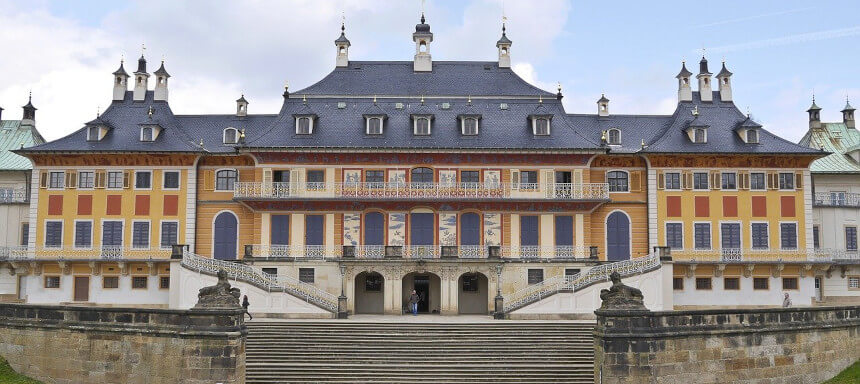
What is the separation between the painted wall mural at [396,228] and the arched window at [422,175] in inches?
88.5

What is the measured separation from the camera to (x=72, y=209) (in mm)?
52719

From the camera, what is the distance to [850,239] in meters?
58.1

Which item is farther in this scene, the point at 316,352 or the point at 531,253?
the point at 531,253

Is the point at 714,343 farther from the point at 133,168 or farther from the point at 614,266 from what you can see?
the point at 133,168

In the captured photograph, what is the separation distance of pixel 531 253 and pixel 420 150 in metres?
8.64

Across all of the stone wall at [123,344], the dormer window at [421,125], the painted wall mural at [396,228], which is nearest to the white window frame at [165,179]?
the painted wall mural at [396,228]

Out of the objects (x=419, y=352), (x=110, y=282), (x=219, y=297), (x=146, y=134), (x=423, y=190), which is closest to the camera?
(x=219, y=297)

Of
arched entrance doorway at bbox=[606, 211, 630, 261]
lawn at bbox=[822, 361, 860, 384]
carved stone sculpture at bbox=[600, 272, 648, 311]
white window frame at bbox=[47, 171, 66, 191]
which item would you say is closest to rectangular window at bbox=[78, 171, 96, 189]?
white window frame at bbox=[47, 171, 66, 191]

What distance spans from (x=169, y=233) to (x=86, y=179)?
592cm

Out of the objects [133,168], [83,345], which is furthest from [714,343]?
[133,168]

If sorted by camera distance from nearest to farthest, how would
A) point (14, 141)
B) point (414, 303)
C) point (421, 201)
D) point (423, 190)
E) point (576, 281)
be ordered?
point (576, 281), point (414, 303), point (421, 201), point (423, 190), point (14, 141)

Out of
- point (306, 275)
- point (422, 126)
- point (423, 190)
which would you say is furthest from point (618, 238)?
point (306, 275)

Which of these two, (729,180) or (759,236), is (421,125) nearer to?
(729,180)

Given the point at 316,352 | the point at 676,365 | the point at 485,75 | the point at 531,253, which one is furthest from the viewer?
the point at 485,75
